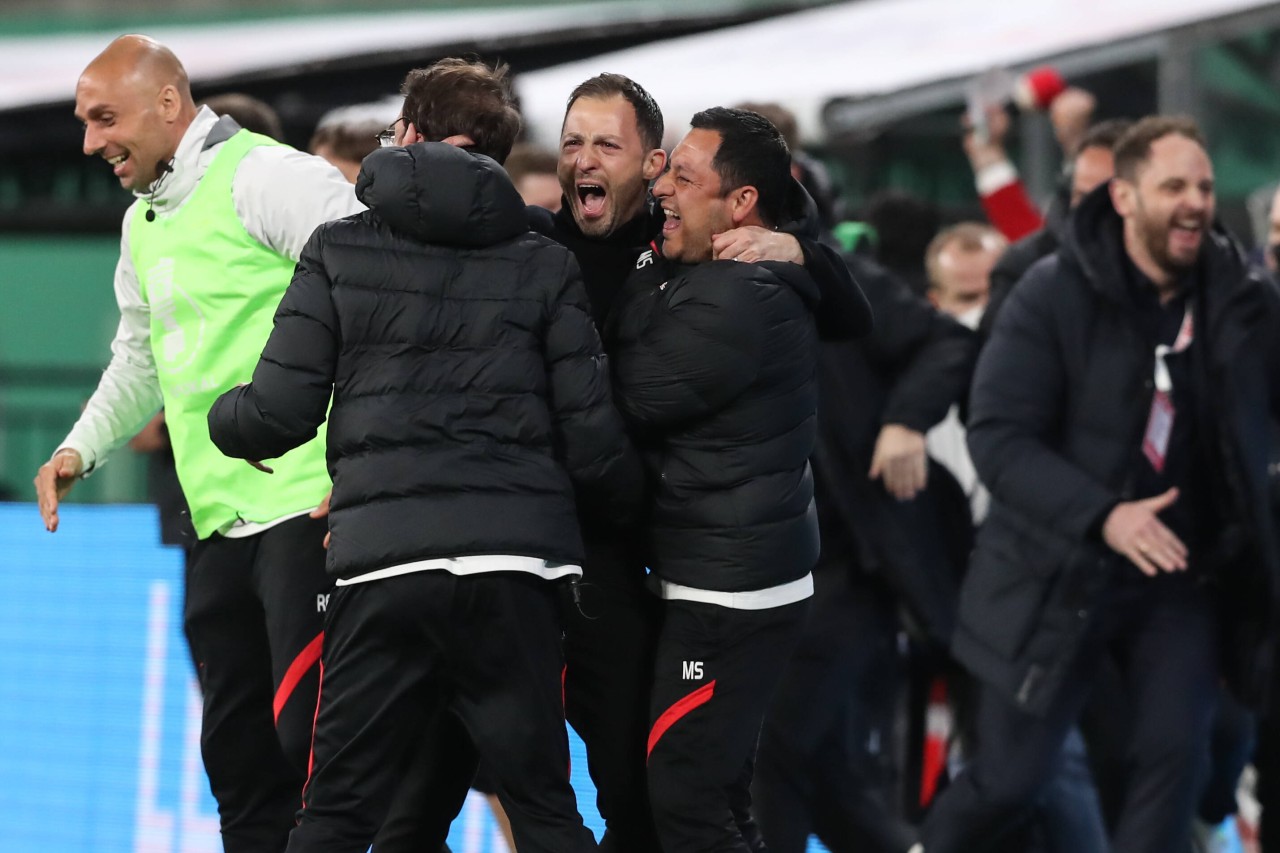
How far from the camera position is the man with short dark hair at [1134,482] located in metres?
5.61

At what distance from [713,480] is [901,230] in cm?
298

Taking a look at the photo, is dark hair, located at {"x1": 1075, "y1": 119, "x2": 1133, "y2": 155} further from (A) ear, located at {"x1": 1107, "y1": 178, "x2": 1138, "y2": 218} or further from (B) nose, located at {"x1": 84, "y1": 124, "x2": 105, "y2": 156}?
(B) nose, located at {"x1": 84, "y1": 124, "x2": 105, "y2": 156}

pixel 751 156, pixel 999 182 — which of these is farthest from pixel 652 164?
pixel 999 182

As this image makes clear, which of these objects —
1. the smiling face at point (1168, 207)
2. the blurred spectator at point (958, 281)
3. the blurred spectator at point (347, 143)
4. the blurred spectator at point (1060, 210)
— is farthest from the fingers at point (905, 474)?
the blurred spectator at point (347, 143)

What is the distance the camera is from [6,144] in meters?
12.1

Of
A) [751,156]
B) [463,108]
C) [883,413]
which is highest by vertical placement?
[463,108]

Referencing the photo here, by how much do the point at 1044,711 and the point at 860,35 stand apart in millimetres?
6845

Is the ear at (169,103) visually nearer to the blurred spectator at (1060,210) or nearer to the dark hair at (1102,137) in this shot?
the blurred spectator at (1060,210)

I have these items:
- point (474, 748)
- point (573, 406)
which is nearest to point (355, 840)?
point (474, 748)

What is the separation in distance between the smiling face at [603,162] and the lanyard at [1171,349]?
5.50ft

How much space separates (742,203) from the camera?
4.68 meters

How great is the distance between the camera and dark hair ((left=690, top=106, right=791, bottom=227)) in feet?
15.2

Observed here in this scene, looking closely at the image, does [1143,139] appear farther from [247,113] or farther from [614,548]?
[247,113]

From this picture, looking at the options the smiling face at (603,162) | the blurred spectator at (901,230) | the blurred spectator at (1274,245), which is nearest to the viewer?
the smiling face at (603,162)
